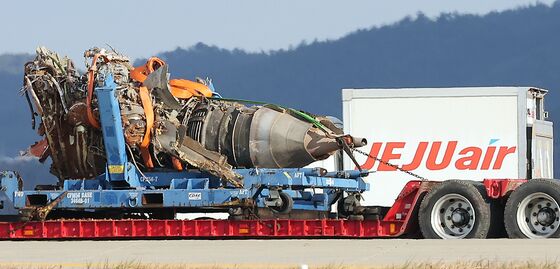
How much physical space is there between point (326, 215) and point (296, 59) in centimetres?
12502

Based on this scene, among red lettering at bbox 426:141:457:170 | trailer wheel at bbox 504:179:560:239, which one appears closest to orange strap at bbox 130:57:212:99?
red lettering at bbox 426:141:457:170

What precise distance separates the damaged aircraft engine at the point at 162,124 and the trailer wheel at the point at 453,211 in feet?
9.02

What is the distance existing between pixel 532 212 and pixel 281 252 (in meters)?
4.49

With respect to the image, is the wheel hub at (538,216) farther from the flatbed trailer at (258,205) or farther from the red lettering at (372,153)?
the red lettering at (372,153)

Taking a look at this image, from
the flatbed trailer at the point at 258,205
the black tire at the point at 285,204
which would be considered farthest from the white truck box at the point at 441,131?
the black tire at the point at 285,204

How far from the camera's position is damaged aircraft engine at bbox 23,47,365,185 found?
24.9m

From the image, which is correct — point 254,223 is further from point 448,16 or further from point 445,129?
point 448,16

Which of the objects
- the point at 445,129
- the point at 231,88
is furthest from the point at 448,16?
the point at 445,129

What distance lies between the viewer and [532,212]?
2275 centimetres

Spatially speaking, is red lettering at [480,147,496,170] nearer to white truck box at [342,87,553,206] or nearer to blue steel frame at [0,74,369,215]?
white truck box at [342,87,553,206]

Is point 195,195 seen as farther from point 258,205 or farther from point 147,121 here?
point 147,121

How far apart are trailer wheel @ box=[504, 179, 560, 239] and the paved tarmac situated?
53 centimetres

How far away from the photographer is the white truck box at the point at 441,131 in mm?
29469

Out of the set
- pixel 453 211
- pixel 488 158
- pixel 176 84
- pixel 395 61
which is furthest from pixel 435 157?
pixel 395 61
